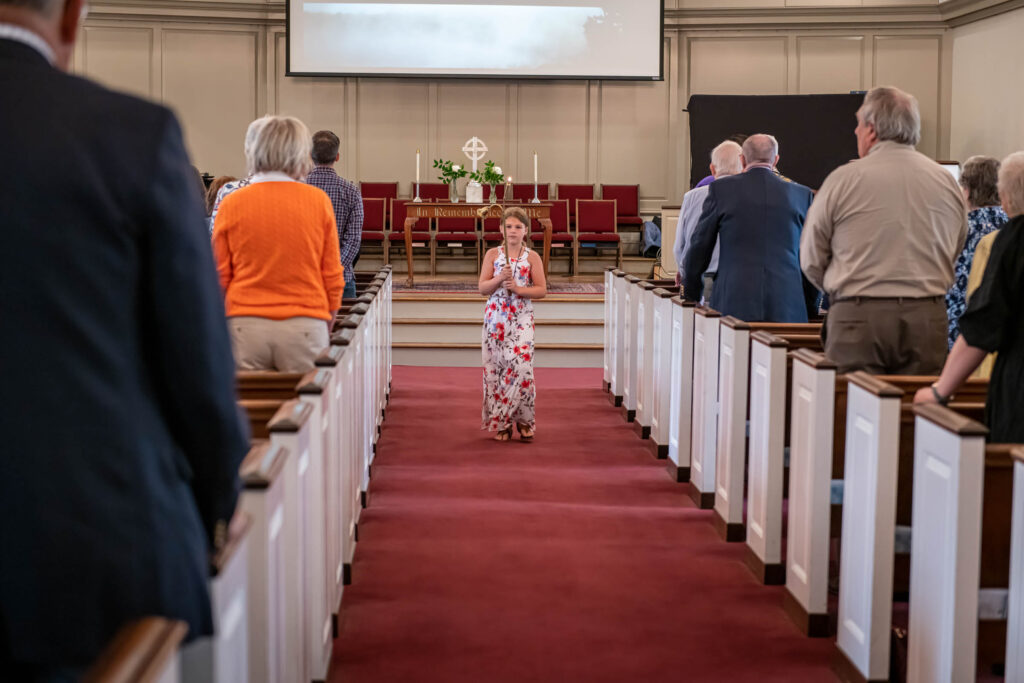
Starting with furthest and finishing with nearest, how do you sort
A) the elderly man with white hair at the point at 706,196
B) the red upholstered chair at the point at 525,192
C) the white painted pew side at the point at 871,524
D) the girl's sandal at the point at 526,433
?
the red upholstered chair at the point at 525,192, the girl's sandal at the point at 526,433, the elderly man with white hair at the point at 706,196, the white painted pew side at the point at 871,524

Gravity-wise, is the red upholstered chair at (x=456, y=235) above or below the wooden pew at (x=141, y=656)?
above

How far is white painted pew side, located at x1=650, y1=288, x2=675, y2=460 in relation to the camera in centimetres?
566

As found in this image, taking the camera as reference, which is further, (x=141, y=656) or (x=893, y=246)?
(x=893, y=246)

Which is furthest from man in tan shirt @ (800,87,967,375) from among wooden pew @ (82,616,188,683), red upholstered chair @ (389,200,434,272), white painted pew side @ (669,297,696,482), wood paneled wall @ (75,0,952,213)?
wood paneled wall @ (75,0,952,213)

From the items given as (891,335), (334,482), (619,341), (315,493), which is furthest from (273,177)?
(619,341)

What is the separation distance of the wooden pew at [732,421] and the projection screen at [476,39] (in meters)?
8.90

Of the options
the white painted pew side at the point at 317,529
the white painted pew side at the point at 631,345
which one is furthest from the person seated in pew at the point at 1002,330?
the white painted pew side at the point at 631,345

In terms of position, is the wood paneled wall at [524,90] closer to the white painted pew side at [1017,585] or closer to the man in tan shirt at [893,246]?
the man in tan shirt at [893,246]

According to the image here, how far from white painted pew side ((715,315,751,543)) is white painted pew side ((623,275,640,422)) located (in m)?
2.17

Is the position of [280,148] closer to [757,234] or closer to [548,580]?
[548,580]

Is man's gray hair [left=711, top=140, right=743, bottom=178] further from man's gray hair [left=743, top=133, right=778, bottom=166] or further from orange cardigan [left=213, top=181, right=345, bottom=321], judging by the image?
orange cardigan [left=213, top=181, right=345, bottom=321]

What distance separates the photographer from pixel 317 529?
2906 mm

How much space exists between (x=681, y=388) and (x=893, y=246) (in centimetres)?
161

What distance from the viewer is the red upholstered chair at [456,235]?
11875mm
